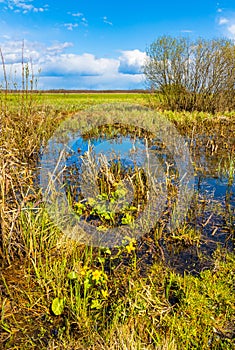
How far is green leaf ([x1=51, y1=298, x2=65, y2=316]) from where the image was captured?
231 cm

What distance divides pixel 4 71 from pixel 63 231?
331cm

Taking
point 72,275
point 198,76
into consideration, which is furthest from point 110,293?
point 198,76

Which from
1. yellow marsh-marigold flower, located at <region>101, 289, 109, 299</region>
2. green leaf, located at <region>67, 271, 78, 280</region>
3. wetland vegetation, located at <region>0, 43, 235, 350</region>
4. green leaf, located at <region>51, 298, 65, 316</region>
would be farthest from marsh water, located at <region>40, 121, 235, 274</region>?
green leaf, located at <region>51, 298, 65, 316</region>

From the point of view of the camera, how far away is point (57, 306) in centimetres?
233

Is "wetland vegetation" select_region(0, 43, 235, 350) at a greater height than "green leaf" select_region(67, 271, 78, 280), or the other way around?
"green leaf" select_region(67, 271, 78, 280)

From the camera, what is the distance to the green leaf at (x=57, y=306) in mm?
2312

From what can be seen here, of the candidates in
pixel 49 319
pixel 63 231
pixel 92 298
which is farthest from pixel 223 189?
pixel 49 319

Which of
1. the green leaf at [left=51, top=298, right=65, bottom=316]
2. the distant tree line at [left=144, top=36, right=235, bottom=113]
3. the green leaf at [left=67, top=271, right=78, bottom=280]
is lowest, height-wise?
the green leaf at [left=51, top=298, right=65, bottom=316]

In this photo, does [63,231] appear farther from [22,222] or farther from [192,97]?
[192,97]

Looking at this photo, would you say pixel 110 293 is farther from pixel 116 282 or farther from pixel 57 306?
pixel 57 306

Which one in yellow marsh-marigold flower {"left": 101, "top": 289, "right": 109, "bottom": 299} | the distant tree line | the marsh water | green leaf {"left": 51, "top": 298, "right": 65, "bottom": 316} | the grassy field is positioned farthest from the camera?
the distant tree line

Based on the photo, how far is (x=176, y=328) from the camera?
218 centimetres

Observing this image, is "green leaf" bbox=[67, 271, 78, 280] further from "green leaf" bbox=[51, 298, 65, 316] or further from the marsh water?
the marsh water

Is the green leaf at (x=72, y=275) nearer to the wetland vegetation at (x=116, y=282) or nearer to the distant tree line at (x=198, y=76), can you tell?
the wetland vegetation at (x=116, y=282)
